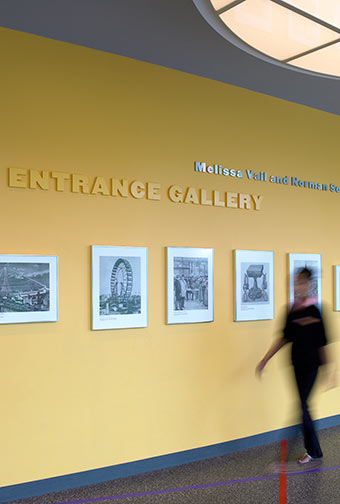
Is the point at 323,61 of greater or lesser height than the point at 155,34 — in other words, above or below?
below

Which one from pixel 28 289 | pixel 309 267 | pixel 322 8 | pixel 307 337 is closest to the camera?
pixel 322 8

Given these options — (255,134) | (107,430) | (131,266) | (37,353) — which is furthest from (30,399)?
(255,134)

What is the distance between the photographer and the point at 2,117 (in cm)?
448

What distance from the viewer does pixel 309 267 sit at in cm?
653

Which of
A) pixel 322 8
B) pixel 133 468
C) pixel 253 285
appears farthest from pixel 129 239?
pixel 322 8

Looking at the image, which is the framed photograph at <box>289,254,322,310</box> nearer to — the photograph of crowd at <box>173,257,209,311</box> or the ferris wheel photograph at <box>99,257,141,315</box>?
the photograph of crowd at <box>173,257,209,311</box>

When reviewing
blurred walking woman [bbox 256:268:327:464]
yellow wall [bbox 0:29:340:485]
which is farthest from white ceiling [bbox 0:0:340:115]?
blurred walking woman [bbox 256:268:327:464]

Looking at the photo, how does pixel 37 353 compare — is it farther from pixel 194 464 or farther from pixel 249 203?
pixel 249 203

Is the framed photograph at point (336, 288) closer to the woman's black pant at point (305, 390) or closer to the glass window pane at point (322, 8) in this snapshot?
the woman's black pant at point (305, 390)

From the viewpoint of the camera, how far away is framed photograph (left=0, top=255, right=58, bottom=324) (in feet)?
14.4

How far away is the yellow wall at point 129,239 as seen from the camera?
4531 mm

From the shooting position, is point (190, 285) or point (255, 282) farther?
point (255, 282)

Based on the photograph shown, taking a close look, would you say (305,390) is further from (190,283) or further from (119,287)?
(119,287)

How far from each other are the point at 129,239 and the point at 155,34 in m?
1.98
